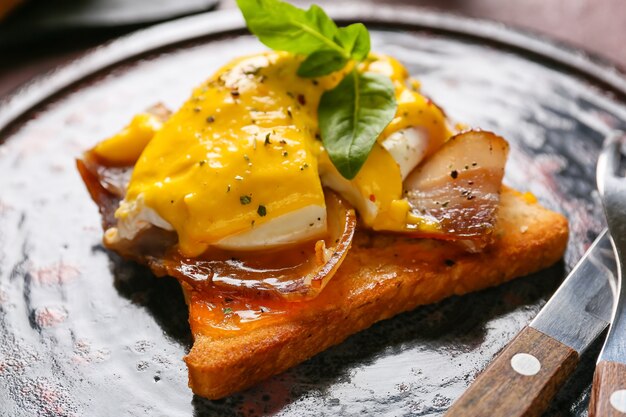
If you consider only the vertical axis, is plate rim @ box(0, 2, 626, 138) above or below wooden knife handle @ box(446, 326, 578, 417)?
above

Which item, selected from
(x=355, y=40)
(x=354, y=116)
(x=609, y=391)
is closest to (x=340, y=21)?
(x=355, y=40)

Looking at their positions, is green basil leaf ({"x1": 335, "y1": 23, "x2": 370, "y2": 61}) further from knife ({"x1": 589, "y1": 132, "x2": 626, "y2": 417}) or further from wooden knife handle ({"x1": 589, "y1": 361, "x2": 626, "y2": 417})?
wooden knife handle ({"x1": 589, "y1": 361, "x2": 626, "y2": 417})

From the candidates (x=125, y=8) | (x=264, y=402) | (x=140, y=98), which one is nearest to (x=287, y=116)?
(x=264, y=402)

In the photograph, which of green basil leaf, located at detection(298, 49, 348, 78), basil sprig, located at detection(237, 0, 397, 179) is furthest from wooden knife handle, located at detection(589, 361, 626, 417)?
green basil leaf, located at detection(298, 49, 348, 78)

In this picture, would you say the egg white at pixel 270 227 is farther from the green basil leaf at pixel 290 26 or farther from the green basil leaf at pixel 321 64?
the green basil leaf at pixel 290 26

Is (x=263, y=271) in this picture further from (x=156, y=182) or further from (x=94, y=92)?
(x=94, y=92)

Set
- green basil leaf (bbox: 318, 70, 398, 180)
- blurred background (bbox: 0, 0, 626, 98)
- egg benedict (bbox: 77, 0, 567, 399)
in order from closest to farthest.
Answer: egg benedict (bbox: 77, 0, 567, 399) < green basil leaf (bbox: 318, 70, 398, 180) < blurred background (bbox: 0, 0, 626, 98)

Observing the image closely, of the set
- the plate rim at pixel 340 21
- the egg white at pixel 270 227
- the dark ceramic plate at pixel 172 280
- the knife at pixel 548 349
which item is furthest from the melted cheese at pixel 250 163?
the plate rim at pixel 340 21
